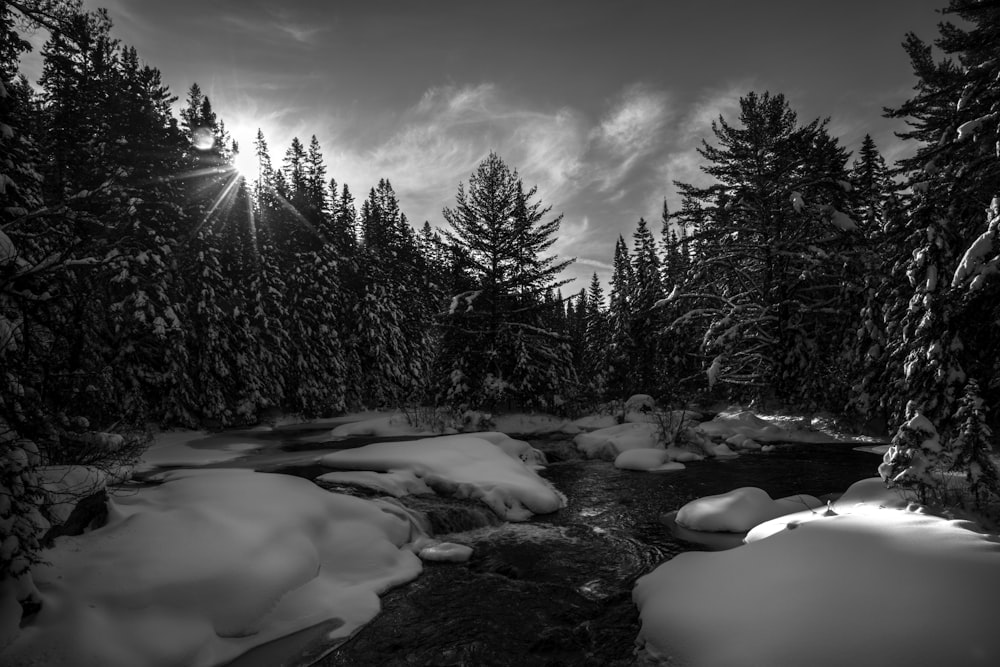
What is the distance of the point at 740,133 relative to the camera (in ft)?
64.6

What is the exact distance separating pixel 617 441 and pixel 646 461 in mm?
2041

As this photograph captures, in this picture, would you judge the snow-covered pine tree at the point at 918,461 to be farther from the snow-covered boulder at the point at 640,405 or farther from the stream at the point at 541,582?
the snow-covered boulder at the point at 640,405

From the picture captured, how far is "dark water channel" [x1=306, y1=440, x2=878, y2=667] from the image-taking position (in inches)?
180

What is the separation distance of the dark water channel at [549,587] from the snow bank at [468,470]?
1.69 ft

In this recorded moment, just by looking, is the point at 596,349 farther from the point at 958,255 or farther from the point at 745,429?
the point at 958,255

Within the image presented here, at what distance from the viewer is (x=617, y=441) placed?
49.7 ft

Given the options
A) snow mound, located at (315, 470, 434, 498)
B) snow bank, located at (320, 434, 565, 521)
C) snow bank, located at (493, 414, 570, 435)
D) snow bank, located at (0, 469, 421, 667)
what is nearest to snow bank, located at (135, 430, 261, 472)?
snow bank, located at (320, 434, 565, 521)

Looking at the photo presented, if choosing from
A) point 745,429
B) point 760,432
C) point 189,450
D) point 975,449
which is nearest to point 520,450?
point 745,429

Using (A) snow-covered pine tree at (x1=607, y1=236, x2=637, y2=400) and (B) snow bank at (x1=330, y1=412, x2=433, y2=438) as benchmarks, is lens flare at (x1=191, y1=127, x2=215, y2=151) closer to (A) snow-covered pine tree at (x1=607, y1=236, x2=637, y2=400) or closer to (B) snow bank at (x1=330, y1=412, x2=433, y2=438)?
(B) snow bank at (x1=330, y1=412, x2=433, y2=438)

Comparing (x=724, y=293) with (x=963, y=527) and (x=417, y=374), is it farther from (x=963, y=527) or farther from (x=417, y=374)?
(x=417, y=374)

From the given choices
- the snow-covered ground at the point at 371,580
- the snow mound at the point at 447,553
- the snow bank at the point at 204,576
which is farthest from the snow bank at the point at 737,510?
the snow bank at the point at 204,576

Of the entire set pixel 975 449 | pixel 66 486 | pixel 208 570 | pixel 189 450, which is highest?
pixel 66 486

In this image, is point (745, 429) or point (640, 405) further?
point (640, 405)

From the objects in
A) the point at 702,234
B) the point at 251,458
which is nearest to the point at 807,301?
the point at 702,234
